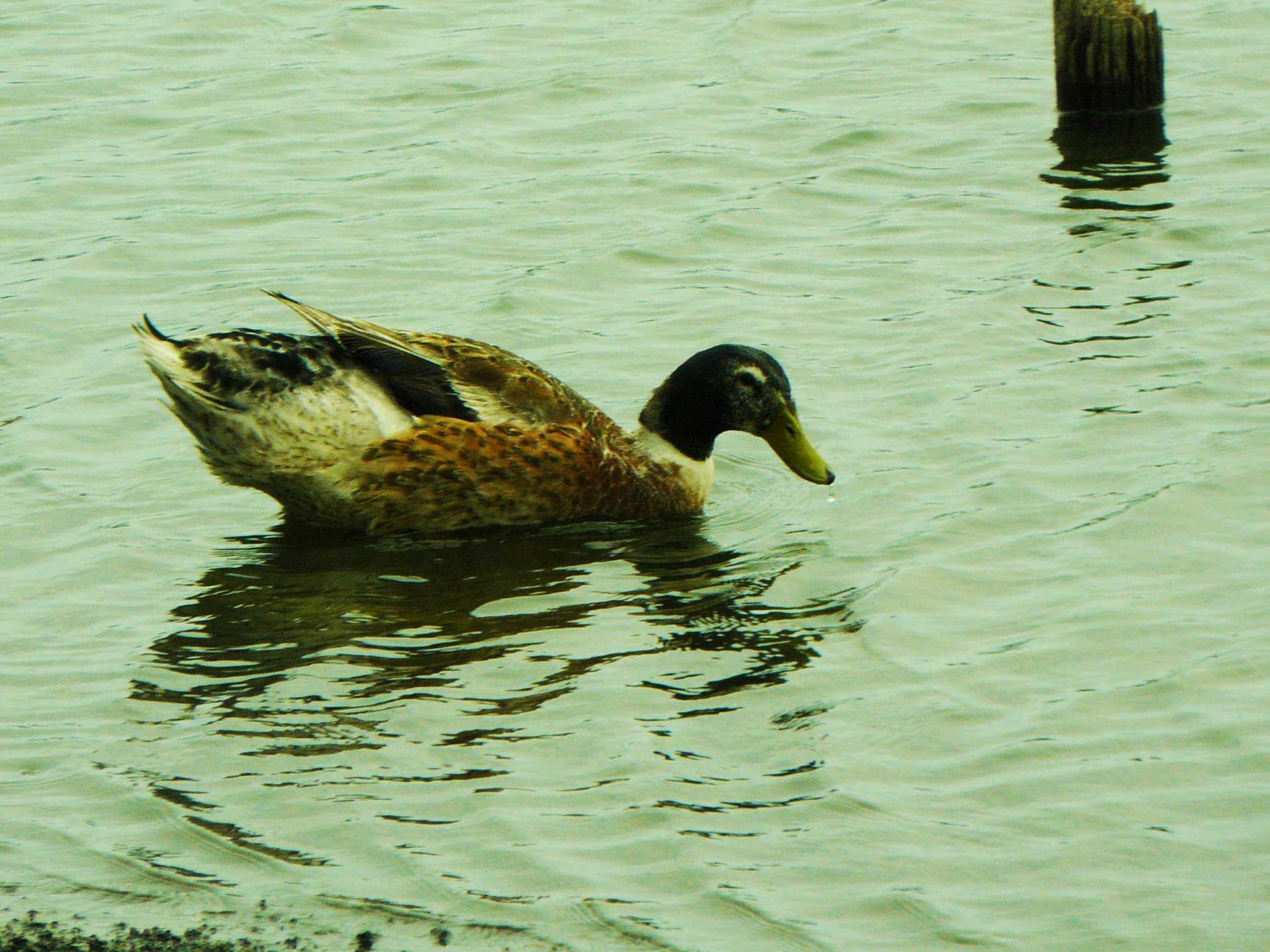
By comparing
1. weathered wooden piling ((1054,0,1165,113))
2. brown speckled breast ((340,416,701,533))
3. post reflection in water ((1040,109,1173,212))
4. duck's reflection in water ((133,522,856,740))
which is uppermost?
weathered wooden piling ((1054,0,1165,113))

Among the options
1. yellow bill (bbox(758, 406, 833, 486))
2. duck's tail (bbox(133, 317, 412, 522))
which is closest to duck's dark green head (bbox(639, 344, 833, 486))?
yellow bill (bbox(758, 406, 833, 486))

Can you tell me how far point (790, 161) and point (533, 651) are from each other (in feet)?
22.7

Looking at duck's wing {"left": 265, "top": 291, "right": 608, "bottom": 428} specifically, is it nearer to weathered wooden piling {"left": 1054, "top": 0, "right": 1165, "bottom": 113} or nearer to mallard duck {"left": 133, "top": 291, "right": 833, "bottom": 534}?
mallard duck {"left": 133, "top": 291, "right": 833, "bottom": 534}

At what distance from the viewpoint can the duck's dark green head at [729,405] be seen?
923 centimetres

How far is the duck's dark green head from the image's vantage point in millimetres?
9234

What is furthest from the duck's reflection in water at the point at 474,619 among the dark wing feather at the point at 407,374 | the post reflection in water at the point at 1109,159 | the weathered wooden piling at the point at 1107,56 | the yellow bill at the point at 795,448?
the weathered wooden piling at the point at 1107,56

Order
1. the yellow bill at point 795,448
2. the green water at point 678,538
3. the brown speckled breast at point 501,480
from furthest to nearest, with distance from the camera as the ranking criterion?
the yellow bill at point 795,448 < the brown speckled breast at point 501,480 < the green water at point 678,538

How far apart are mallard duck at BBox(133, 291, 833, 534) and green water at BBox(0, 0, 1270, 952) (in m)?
0.24

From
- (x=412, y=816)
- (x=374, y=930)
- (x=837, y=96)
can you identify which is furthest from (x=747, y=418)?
(x=837, y=96)

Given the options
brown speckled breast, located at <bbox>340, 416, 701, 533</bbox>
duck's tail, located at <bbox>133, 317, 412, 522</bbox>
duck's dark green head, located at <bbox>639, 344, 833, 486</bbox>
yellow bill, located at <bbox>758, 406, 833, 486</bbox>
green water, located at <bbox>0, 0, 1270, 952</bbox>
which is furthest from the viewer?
duck's dark green head, located at <bbox>639, 344, 833, 486</bbox>

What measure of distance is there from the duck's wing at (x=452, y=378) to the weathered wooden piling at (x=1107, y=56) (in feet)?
20.4

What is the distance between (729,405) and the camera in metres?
9.39

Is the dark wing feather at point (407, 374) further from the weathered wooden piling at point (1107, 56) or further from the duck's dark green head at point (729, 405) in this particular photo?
the weathered wooden piling at point (1107, 56)

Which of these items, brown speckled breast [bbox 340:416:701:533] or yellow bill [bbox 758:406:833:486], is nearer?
brown speckled breast [bbox 340:416:701:533]
